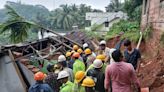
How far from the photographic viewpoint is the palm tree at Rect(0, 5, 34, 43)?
39.9ft

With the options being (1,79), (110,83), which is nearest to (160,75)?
(110,83)

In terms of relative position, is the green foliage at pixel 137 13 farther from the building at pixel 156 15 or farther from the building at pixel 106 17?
the building at pixel 106 17

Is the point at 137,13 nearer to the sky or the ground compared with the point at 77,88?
nearer to the ground

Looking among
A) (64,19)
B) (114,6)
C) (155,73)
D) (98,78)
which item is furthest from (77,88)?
(114,6)

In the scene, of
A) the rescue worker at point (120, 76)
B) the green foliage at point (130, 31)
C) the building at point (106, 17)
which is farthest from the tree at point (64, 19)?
the rescue worker at point (120, 76)

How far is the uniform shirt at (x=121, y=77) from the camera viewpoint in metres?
4.70

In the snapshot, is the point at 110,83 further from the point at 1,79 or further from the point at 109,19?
the point at 109,19

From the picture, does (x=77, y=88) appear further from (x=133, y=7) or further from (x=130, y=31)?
(x=133, y=7)

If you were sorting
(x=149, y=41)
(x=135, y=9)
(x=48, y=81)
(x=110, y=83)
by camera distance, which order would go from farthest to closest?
(x=135, y=9) < (x=149, y=41) < (x=48, y=81) < (x=110, y=83)

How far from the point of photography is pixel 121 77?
4.78 meters

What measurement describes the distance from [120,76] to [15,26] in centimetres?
862

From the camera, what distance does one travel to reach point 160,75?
785 cm

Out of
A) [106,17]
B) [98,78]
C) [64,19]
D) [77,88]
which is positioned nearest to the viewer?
[77,88]

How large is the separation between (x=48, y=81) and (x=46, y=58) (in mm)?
4564
